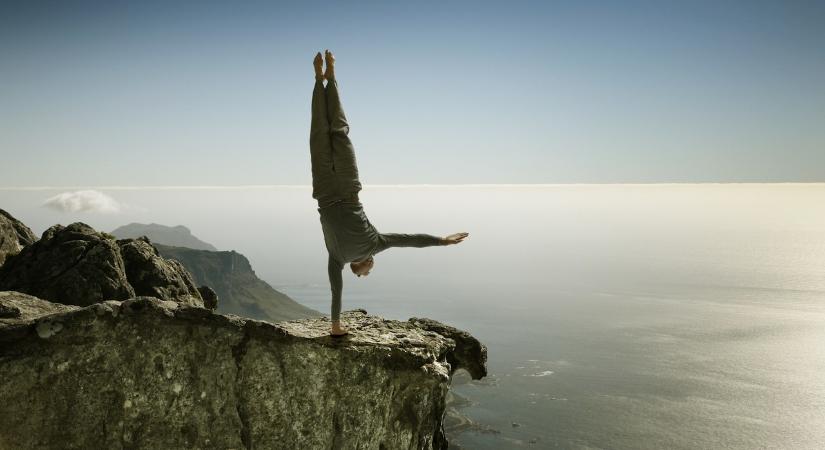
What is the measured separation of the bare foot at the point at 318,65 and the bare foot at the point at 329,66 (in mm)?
89

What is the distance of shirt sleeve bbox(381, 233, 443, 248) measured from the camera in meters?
9.78

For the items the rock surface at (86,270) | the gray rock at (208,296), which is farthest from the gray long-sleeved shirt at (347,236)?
the gray rock at (208,296)

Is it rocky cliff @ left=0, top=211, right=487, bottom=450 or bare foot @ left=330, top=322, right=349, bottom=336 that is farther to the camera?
bare foot @ left=330, top=322, right=349, bottom=336

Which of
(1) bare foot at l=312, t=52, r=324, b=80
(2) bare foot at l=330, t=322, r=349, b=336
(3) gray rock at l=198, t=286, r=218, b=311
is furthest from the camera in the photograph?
(3) gray rock at l=198, t=286, r=218, b=311

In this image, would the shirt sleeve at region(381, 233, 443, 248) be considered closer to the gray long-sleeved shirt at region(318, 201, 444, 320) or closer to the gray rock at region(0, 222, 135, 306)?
the gray long-sleeved shirt at region(318, 201, 444, 320)

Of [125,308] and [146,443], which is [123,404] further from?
[125,308]

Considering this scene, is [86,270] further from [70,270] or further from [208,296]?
[208,296]

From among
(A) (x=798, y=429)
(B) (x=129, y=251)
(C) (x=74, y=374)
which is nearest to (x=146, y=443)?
(C) (x=74, y=374)

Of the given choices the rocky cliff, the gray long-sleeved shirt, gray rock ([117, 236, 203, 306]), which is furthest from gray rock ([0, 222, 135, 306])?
the gray long-sleeved shirt

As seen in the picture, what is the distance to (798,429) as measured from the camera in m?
186

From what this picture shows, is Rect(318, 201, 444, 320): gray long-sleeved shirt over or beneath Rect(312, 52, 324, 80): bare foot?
beneath

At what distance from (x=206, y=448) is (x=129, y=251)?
9.18m

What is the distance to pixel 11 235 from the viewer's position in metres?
17.2

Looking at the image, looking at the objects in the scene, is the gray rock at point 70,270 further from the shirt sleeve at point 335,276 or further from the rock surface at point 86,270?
the shirt sleeve at point 335,276
